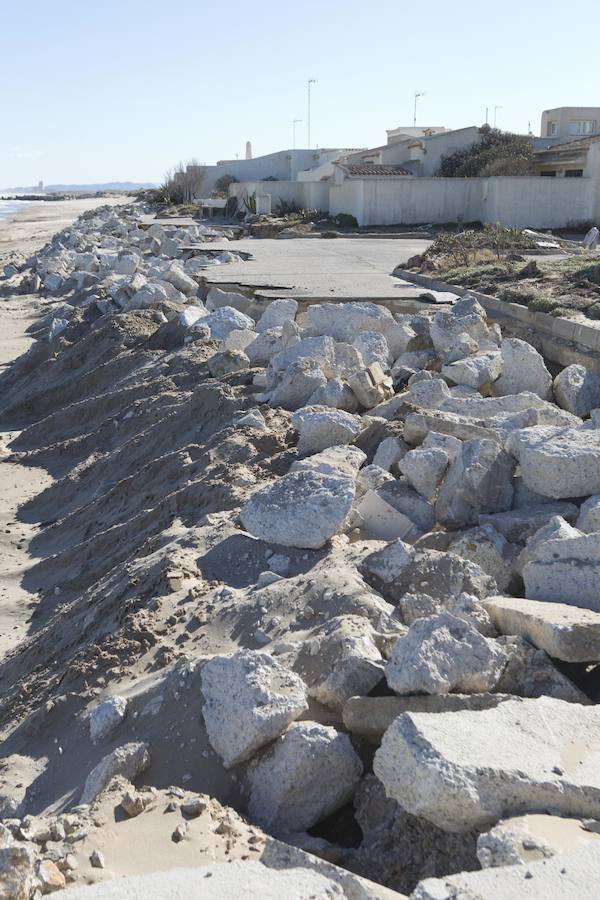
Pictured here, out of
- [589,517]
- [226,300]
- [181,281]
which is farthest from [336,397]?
[181,281]

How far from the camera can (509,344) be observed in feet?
23.0

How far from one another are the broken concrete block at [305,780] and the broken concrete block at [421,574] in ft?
3.55

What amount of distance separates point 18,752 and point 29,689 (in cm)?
61

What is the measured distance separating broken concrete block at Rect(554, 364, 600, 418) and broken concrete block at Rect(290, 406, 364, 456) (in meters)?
1.55

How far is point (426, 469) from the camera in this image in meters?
5.09

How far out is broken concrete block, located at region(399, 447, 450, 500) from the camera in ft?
16.7

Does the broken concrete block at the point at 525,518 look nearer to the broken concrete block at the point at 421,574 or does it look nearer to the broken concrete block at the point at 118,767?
the broken concrete block at the point at 421,574

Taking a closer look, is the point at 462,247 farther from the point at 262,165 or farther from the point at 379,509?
the point at 262,165

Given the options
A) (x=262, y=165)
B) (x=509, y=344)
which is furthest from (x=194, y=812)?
(x=262, y=165)

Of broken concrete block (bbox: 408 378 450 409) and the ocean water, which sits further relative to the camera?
the ocean water

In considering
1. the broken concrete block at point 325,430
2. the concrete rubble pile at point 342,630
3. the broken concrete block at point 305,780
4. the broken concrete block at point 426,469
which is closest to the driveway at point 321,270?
the concrete rubble pile at point 342,630

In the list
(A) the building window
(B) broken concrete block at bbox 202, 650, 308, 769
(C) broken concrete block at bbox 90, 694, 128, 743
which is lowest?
(C) broken concrete block at bbox 90, 694, 128, 743

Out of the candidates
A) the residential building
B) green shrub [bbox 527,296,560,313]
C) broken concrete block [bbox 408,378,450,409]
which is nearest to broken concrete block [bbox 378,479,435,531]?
broken concrete block [bbox 408,378,450,409]

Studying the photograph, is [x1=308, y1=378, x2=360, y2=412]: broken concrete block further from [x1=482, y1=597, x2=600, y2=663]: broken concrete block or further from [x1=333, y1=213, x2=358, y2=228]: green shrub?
[x1=333, y1=213, x2=358, y2=228]: green shrub
